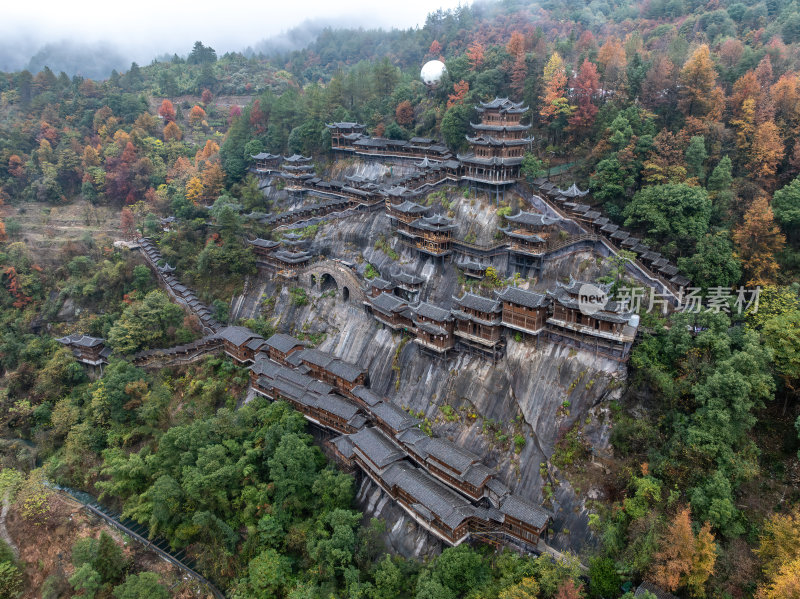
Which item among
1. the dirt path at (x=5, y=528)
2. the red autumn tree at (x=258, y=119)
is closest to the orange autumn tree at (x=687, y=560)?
the dirt path at (x=5, y=528)

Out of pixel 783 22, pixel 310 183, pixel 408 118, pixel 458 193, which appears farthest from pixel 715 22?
pixel 310 183

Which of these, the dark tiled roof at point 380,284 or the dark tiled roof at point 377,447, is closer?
the dark tiled roof at point 377,447

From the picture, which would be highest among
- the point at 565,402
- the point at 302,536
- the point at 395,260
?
the point at 395,260

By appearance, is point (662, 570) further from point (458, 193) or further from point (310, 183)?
point (310, 183)

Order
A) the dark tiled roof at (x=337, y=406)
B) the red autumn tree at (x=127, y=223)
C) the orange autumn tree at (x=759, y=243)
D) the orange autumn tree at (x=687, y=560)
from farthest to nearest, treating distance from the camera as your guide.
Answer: the red autumn tree at (x=127, y=223) < the dark tiled roof at (x=337, y=406) < the orange autumn tree at (x=759, y=243) < the orange autumn tree at (x=687, y=560)

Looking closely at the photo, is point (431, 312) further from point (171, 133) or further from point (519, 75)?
point (171, 133)

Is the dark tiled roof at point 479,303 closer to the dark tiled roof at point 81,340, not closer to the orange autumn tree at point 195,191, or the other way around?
the dark tiled roof at point 81,340
